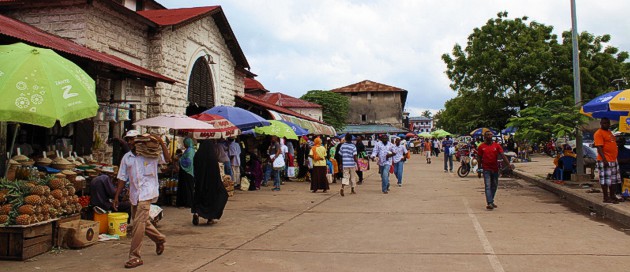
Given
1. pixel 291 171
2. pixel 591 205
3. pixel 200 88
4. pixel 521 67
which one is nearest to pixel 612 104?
pixel 591 205

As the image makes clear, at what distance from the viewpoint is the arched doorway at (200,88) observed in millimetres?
16266

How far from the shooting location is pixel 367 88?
237 ft

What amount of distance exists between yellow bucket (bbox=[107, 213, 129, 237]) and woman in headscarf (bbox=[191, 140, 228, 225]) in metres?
1.32

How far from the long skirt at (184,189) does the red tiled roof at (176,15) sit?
505 cm

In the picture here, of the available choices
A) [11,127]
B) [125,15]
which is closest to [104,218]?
[11,127]

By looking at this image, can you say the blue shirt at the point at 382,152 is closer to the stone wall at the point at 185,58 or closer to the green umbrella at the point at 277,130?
the green umbrella at the point at 277,130

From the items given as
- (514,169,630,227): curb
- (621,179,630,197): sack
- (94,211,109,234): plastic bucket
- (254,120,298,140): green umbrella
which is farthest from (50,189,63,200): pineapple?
(621,179,630,197): sack

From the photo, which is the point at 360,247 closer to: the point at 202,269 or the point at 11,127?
the point at 202,269

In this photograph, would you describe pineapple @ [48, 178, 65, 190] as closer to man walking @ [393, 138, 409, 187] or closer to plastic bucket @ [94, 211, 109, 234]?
plastic bucket @ [94, 211, 109, 234]

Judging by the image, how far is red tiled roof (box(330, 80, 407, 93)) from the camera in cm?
7138

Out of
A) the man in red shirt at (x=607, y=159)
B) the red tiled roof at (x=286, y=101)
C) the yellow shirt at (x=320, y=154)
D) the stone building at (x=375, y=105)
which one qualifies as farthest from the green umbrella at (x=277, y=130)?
the stone building at (x=375, y=105)

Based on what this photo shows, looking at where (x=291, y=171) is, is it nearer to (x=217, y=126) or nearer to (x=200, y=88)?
(x=200, y=88)

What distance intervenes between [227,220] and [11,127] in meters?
4.34

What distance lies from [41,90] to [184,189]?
6.17m
